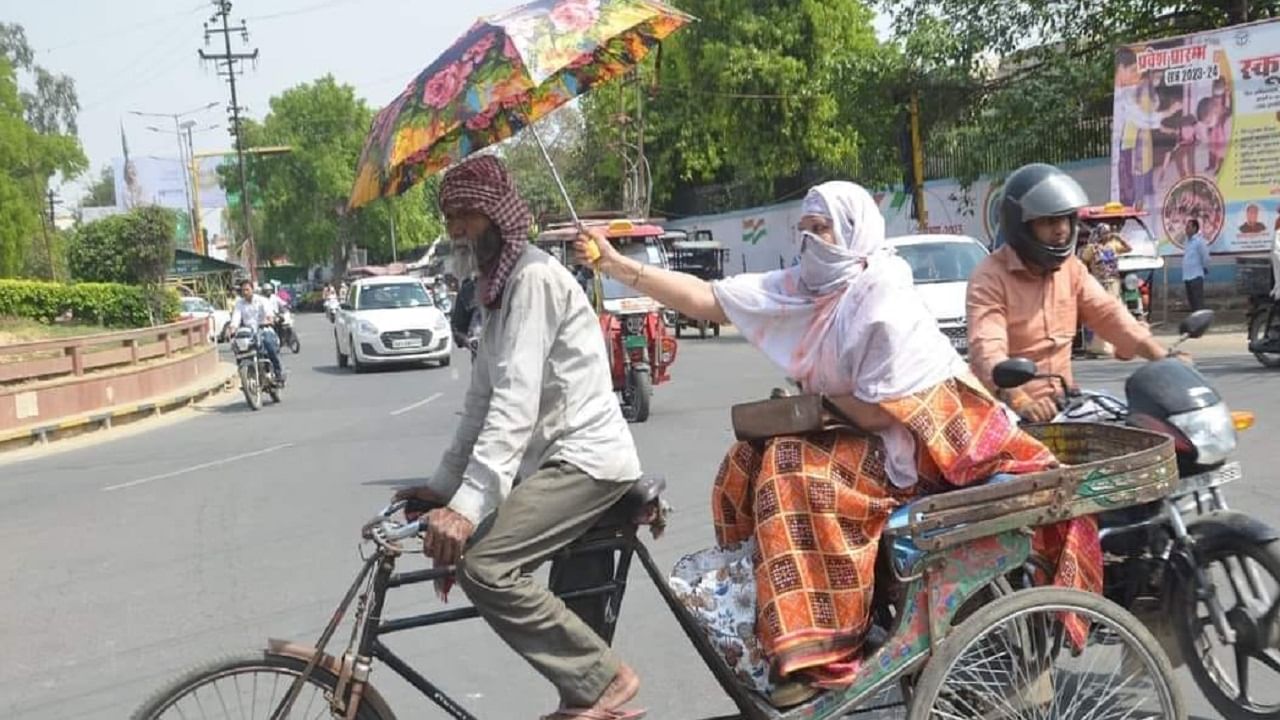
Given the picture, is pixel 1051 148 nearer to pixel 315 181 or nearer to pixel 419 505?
pixel 419 505

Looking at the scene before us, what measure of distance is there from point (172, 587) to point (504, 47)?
14.4ft

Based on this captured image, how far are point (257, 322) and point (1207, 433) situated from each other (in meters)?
15.4

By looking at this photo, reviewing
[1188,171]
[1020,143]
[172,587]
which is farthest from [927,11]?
[172,587]

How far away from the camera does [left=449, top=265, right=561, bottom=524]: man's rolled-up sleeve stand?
2932 millimetres

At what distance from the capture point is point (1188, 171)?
18328mm

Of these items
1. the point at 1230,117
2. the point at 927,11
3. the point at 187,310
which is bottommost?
the point at 187,310

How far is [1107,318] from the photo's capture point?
432cm

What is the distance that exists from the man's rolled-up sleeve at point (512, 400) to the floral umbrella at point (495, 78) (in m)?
0.46

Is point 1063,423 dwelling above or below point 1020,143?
below

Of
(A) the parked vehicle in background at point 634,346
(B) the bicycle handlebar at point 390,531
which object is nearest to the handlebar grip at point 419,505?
(B) the bicycle handlebar at point 390,531

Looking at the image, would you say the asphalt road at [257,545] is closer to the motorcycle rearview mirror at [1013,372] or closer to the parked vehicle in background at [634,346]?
the parked vehicle in background at [634,346]

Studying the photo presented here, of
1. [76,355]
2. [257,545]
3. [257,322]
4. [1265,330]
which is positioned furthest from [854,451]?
[257,322]

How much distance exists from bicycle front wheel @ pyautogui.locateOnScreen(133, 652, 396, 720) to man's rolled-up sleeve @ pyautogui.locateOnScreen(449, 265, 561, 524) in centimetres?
57

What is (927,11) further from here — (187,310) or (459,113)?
(187,310)
